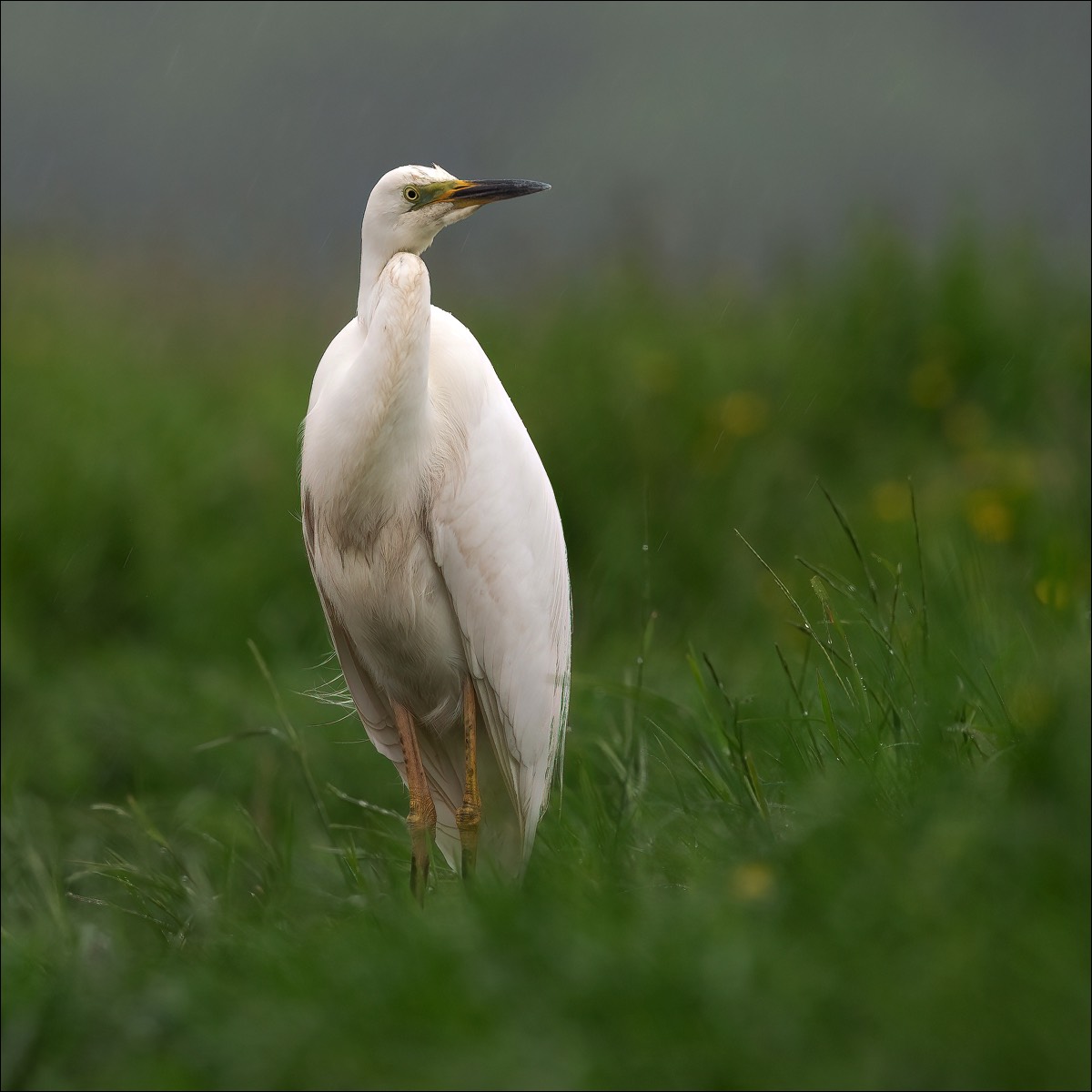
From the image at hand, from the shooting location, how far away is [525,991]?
186 cm

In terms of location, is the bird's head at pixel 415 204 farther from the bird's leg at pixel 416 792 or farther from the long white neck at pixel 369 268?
the bird's leg at pixel 416 792

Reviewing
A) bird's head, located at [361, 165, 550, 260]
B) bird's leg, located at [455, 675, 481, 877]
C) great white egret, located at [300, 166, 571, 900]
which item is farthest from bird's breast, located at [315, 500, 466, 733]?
bird's head, located at [361, 165, 550, 260]

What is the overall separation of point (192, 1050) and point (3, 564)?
13.3ft

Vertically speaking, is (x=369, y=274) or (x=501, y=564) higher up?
(x=369, y=274)

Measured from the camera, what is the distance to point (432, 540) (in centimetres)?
312

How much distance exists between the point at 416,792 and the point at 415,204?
129 centimetres

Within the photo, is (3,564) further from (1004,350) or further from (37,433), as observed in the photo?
(1004,350)

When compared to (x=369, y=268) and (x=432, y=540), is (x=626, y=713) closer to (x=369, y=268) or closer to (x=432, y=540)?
(x=432, y=540)

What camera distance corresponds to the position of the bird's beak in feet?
9.71

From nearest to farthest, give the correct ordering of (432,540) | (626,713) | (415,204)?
(415,204), (432,540), (626,713)

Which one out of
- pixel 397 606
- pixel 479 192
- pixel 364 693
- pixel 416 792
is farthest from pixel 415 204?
pixel 416 792

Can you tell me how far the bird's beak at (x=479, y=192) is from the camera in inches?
117

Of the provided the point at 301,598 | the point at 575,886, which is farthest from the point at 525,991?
the point at 301,598

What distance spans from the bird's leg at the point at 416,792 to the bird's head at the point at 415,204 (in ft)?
3.52
